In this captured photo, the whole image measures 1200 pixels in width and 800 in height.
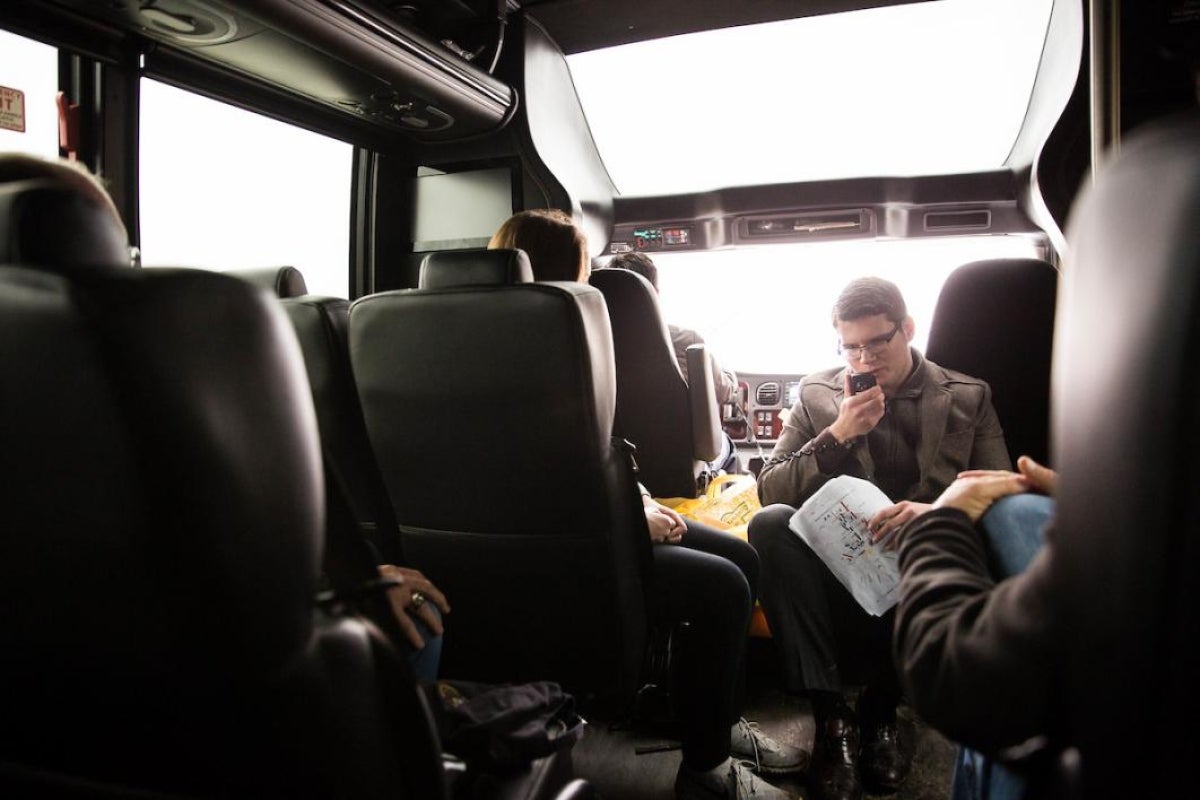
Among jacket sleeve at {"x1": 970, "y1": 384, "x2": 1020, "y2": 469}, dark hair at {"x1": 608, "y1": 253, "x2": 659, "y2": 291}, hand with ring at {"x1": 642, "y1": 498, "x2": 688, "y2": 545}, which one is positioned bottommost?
hand with ring at {"x1": 642, "y1": 498, "x2": 688, "y2": 545}

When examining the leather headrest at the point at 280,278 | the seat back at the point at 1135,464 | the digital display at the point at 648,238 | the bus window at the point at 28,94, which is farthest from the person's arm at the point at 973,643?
the digital display at the point at 648,238

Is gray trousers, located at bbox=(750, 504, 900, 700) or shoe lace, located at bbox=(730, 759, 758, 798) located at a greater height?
gray trousers, located at bbox=(750, 504, 900, 700)

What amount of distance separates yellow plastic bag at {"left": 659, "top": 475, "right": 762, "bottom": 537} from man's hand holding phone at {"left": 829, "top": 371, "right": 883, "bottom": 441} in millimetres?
461

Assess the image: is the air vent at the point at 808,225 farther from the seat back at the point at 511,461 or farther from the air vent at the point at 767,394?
the seat back at the point at 511,461

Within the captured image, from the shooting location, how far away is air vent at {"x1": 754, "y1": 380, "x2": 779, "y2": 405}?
4352 millimetres

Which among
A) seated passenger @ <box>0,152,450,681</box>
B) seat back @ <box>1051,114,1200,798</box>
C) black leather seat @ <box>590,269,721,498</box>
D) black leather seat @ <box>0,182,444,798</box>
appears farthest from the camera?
black leather seat @ <box>590,269,721,498</box>

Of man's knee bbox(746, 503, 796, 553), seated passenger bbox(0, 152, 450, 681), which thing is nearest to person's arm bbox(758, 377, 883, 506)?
man's knee bbox(746, 503, 796, 553)

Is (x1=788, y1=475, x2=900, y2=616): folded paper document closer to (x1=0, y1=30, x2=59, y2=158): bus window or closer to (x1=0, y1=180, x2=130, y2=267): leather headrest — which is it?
(x1=0, y1=180, x2=130, y2=267): leather headrest

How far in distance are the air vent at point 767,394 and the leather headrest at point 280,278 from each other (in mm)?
2945

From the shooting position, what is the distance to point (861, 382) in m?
Result: 2.46

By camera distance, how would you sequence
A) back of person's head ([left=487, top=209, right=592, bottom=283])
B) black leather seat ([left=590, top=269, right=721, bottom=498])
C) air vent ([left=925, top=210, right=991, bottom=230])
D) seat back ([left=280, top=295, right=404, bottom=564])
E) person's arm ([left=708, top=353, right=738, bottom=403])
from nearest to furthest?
seat back ([left=280, top=295, right=404, bottom=564]), back of person's head ([left=487, top=209, right=592, bottom=283]), black leather seat ([left=590, top=269, right=721, bottom=498]), person's arm ([left=708, top=353, right=738, bottom=403]), air vent ([left=925, top=210, right=991, bottom=230])

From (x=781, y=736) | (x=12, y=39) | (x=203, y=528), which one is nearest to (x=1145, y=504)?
(x=203, y=528)

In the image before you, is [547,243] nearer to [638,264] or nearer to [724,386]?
[638,264]

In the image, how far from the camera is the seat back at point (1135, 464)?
547 mm
